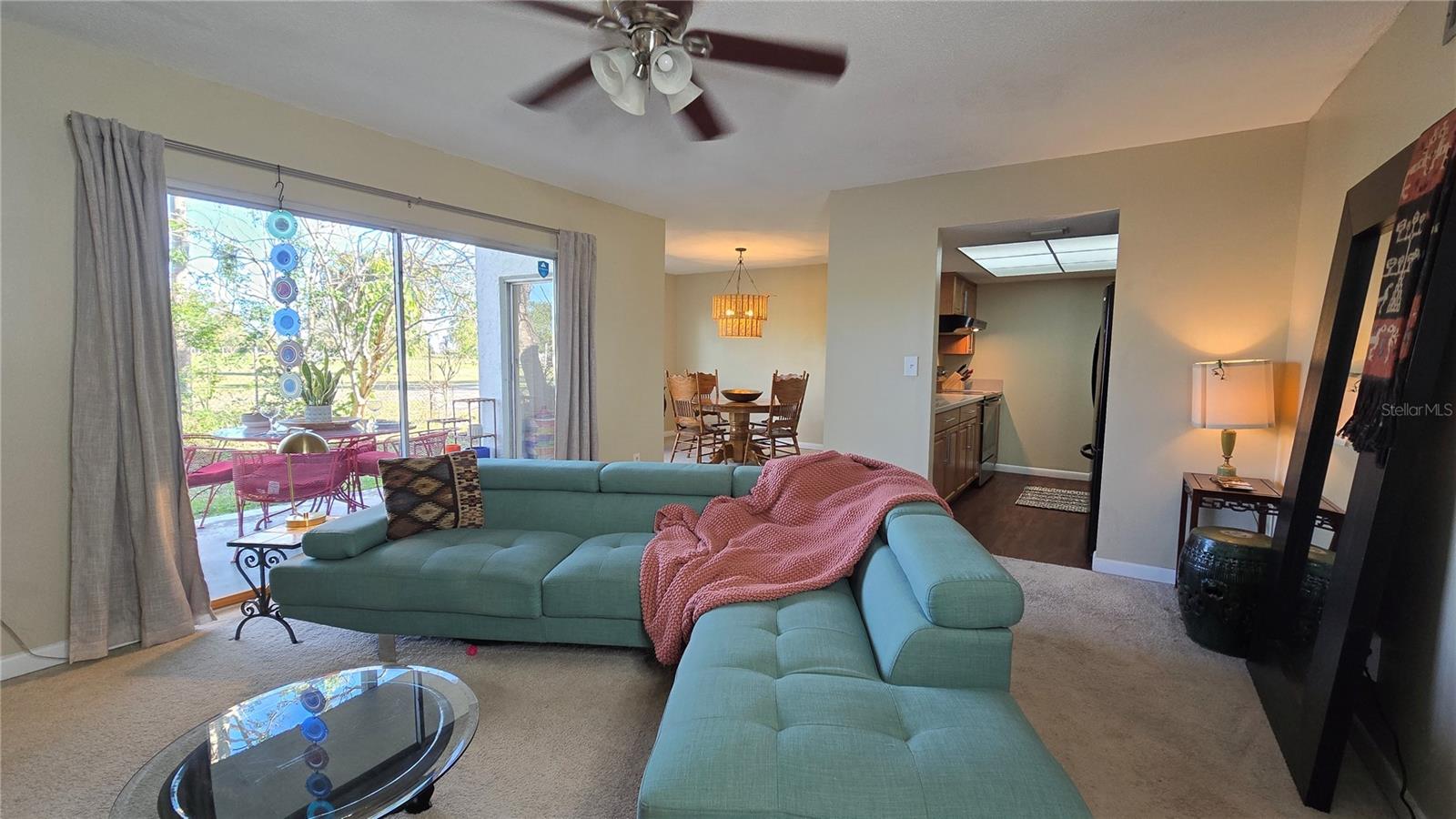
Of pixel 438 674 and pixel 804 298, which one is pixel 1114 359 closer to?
pixel 438 674

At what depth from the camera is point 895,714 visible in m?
1.32

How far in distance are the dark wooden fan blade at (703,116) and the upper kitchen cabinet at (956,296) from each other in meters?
3.29

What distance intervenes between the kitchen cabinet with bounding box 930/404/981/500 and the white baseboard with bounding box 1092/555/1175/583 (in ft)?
3.16

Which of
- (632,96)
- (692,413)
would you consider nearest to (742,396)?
(692,413)

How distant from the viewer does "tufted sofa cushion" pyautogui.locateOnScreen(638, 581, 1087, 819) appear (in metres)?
1.06

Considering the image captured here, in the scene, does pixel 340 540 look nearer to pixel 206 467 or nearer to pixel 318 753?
pixel 318 753

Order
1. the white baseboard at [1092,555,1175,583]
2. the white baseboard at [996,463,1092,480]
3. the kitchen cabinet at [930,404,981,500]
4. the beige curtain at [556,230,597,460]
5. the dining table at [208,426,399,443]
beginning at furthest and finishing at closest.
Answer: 1. the white baseboard at [996,463,1092,480]
2. the beige curtain at [556,230,597,460]
3. the kitchen cabinet at [930,404,981,500]
4. the white baseboard at [1092,555,1175,583]
5. the dining table at [208,426,399,443]

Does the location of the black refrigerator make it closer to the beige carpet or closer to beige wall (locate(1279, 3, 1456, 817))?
the beige carpet

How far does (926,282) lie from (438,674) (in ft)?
11.2

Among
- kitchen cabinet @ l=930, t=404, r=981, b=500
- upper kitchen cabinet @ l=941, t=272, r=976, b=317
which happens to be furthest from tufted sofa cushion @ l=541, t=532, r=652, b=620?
upper kitchen cabinet @ l=941, t=272, r=976, b=317

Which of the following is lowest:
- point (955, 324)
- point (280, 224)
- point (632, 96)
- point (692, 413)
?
point (692, 413)

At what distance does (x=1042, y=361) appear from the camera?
612 cm

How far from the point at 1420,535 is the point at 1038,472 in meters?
4.77

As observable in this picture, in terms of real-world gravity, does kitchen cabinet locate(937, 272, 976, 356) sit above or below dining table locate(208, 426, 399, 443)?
above
